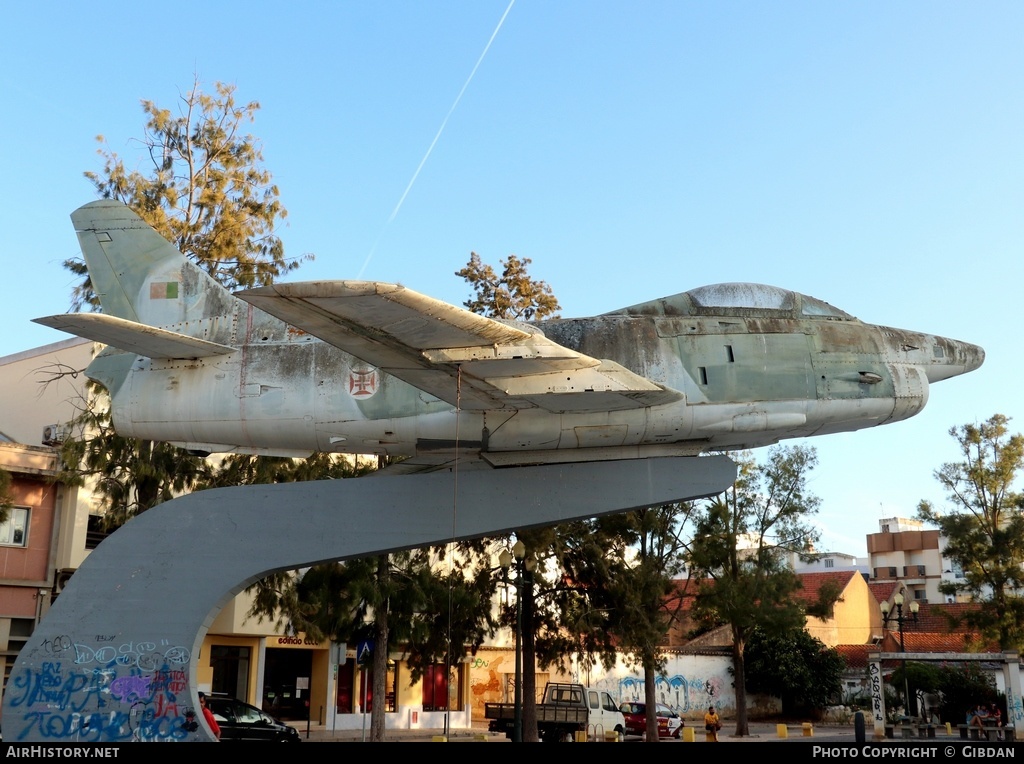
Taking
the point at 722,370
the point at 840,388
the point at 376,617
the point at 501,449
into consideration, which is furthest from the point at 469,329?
the point at 376,617

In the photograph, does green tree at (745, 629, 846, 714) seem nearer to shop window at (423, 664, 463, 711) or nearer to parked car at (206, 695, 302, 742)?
shop window at (423, 664, 463, 711)

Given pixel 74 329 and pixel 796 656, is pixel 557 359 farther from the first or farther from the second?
pixel 796 656

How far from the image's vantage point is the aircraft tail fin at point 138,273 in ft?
48.5

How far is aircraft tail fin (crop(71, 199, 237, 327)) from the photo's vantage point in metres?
14.8

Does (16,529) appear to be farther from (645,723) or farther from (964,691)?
(964,691)

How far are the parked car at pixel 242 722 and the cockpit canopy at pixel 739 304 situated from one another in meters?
13.1

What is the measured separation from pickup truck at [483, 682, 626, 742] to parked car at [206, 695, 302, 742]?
23.3 feet

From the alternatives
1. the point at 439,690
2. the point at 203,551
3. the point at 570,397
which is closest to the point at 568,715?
the point at 439,690

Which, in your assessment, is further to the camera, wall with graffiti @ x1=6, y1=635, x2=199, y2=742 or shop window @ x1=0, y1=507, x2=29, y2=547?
shop window @ x1=0, y1=507, x2=29, y2=547

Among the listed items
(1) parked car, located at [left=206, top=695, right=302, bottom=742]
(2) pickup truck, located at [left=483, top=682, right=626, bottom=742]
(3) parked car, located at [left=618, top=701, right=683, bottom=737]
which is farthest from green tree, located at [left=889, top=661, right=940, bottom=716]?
(1) parked car, located at [left=206, top=695, right=302, bottom=742]

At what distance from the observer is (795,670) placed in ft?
137

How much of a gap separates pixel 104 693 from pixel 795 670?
35843mm

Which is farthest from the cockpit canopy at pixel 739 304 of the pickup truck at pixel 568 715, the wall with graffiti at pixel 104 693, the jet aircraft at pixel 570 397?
the pickup truck at pixel 568 715

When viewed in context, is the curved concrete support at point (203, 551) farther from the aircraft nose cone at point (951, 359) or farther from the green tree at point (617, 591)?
the green tree at point (617, 591)
